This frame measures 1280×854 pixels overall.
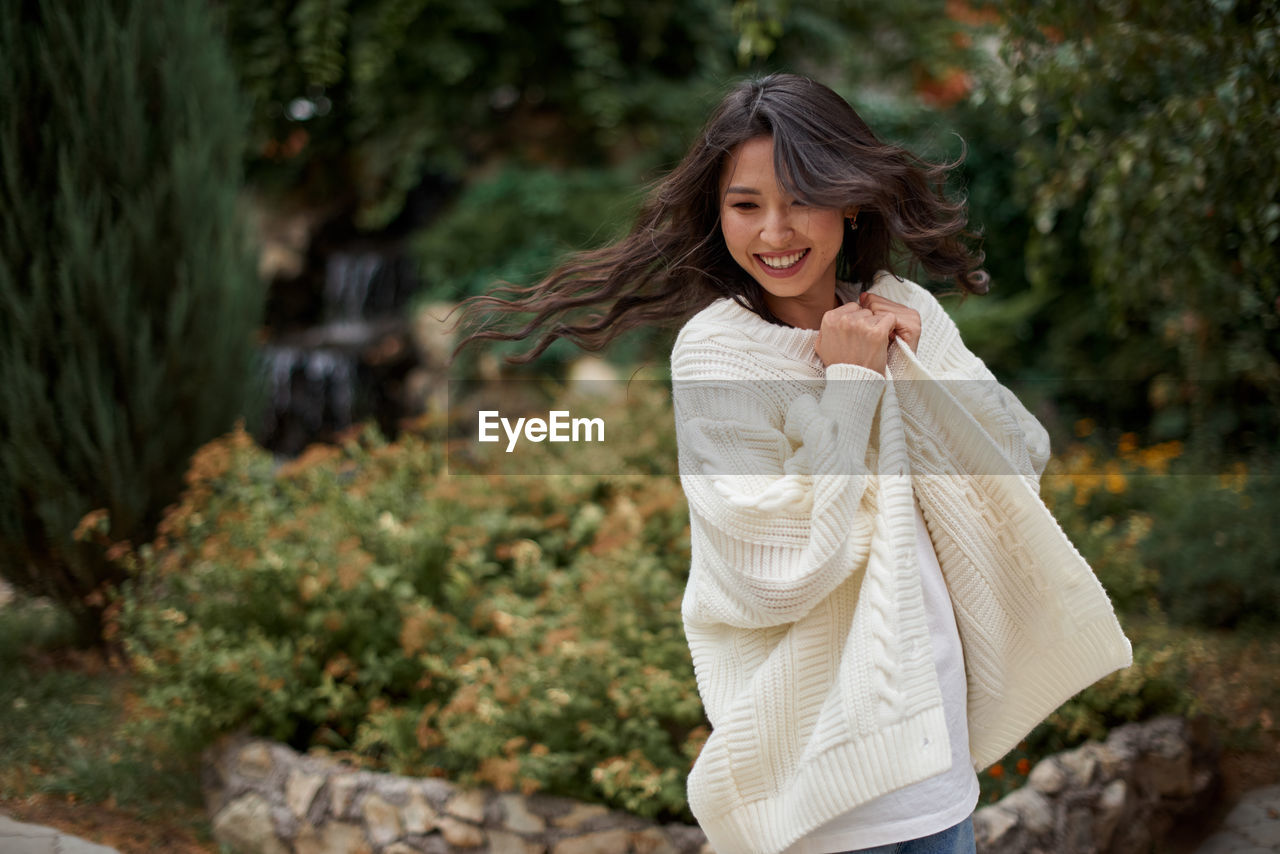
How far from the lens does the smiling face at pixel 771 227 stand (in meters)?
1.61

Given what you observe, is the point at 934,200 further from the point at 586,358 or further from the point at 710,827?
the point at 586,358

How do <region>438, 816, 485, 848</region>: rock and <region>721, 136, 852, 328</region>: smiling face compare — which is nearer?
<region>721, 136, 852, 328</region>: smiling face

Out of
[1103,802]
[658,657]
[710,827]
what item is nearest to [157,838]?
[658,657]

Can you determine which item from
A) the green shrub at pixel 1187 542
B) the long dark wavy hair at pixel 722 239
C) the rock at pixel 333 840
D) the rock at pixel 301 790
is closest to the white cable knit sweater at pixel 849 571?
the long dark wavy hair at pixel 722 239

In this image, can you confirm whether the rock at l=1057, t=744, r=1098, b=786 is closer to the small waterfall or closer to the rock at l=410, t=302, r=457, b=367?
the rock at l=410, t=302, r=457, b=367

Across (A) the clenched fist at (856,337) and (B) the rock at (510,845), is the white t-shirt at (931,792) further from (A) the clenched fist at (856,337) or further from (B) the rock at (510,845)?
(B) the rock at (510,845)

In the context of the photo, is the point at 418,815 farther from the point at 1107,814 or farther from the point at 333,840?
the point at 1107,814

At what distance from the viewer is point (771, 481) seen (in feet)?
4.92

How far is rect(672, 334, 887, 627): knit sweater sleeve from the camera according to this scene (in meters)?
1.46

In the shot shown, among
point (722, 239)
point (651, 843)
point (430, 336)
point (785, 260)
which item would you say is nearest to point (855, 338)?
point (785, 260)

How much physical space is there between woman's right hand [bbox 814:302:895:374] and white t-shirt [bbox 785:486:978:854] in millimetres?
275

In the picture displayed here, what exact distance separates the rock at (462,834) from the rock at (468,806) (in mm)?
18

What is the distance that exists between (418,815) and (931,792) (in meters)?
1.70

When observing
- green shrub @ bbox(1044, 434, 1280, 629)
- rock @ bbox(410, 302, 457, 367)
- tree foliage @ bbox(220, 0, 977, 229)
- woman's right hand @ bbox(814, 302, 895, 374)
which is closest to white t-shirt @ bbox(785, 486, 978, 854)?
woman's right hand @ bbox(814, 302, 895, 374)
